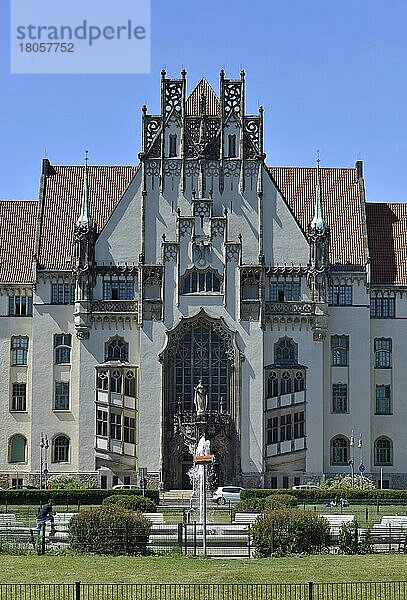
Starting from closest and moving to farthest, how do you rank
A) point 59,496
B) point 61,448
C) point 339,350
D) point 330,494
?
point 59,496
point 330,494
point 61,448
point 339,350

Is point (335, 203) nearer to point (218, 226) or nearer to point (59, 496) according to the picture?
point (218, 226)

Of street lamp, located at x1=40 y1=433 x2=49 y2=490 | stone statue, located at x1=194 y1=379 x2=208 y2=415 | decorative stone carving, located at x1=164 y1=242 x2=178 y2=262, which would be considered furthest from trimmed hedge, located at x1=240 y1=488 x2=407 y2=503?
decorative stone carving, located at x1=164 y1=242 x2=178 y2=262

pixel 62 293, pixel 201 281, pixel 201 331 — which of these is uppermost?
pixel 201 281

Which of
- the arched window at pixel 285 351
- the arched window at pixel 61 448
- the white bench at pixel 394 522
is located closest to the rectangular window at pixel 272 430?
the arched window at pixel 285 351

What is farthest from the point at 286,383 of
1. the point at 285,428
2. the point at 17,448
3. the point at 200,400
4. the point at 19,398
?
the point at 17,448

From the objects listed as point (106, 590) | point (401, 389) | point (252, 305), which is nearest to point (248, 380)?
point (252, 305)

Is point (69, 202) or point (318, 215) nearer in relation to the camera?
point (318, 215)

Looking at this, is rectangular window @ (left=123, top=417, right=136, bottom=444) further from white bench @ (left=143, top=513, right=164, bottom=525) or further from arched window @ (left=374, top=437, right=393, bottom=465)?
white bench @ (left=143, top=513, right=164, bottom=525)

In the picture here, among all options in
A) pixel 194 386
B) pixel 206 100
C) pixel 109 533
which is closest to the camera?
pixel 109 533

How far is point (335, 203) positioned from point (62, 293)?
22903 millimetres

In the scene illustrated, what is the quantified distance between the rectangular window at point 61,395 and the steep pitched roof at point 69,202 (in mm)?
8817

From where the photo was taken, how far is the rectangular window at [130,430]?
103125 mm

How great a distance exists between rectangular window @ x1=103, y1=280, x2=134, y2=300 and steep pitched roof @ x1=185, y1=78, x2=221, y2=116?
13.9 m

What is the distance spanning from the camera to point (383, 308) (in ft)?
350
